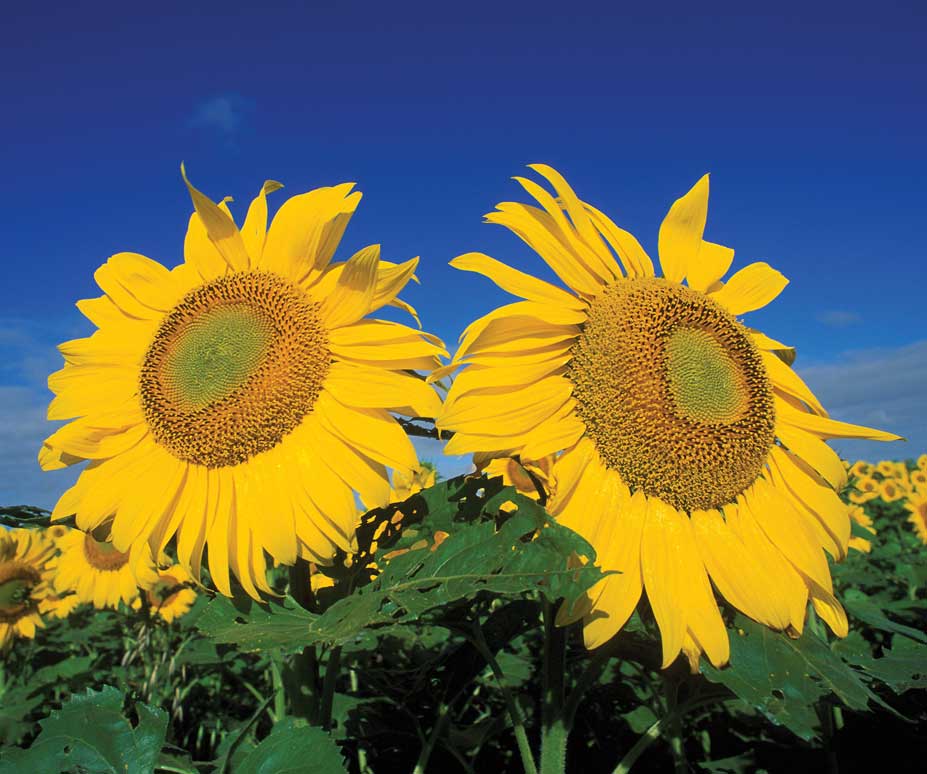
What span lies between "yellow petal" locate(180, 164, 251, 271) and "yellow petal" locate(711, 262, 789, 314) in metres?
1.58

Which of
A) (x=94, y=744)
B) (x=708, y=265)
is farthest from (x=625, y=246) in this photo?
(x=94, y=744)

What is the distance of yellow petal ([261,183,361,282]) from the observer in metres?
2.28

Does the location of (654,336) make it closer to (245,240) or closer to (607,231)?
(607,231)

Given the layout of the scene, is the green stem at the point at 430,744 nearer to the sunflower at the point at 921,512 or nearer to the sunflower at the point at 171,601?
the sunflower at the point at 171,601

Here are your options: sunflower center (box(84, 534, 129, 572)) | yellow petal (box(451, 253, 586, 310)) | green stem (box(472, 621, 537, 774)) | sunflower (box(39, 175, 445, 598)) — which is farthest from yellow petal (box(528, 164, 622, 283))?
sunflower center (box(84, 534, 129, 572))

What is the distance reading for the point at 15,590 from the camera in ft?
20.1

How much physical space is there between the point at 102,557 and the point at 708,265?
5.16 metres

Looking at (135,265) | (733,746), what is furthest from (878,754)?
(135,265)

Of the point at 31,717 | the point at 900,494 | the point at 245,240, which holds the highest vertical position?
the point at 900,494

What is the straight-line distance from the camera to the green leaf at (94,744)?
80.0 inches

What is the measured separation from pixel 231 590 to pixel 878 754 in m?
2.34

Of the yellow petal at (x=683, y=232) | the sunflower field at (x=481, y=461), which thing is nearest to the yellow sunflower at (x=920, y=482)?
the sunflower field at (x=481, y=461)

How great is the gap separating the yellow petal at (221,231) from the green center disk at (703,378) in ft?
4.40

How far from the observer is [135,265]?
8.48ft
